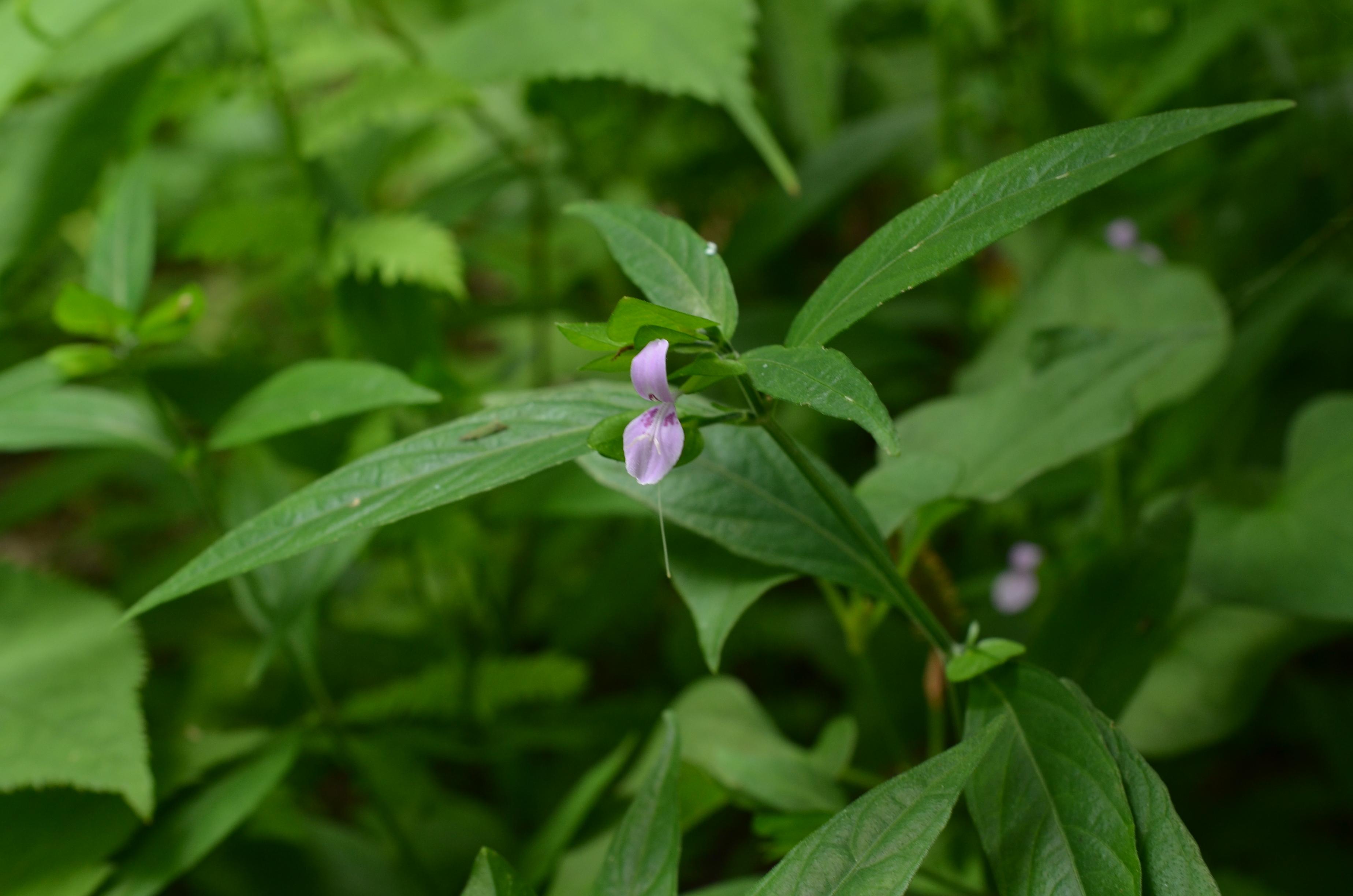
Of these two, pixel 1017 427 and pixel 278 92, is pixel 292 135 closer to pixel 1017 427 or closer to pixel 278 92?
pixel 278 92

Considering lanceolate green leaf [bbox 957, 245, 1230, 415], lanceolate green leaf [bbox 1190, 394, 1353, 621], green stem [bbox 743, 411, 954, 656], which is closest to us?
green stem [bbox 743, 411, 954, 656]

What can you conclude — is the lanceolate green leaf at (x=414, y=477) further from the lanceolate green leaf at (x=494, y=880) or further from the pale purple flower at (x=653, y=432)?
the lanceolate green leaf at (x=494, y=880)

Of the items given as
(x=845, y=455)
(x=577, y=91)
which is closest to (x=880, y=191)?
(x=845, y=455)

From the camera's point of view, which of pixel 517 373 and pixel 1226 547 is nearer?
pixel 1226 547

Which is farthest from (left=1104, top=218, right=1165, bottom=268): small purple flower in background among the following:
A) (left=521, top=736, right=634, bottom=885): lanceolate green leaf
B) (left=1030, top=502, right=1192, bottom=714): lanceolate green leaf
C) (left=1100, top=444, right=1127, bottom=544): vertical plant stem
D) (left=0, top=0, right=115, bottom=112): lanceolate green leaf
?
(left=0, top=0, right=115, bottom=112): lanceolate green leaf

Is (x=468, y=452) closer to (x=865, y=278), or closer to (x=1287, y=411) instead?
(x=865, y=278)

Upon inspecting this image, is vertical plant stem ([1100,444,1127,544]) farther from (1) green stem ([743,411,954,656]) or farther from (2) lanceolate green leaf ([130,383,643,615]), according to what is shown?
(2) lanceolate green leaf ([130,383,643,615])
